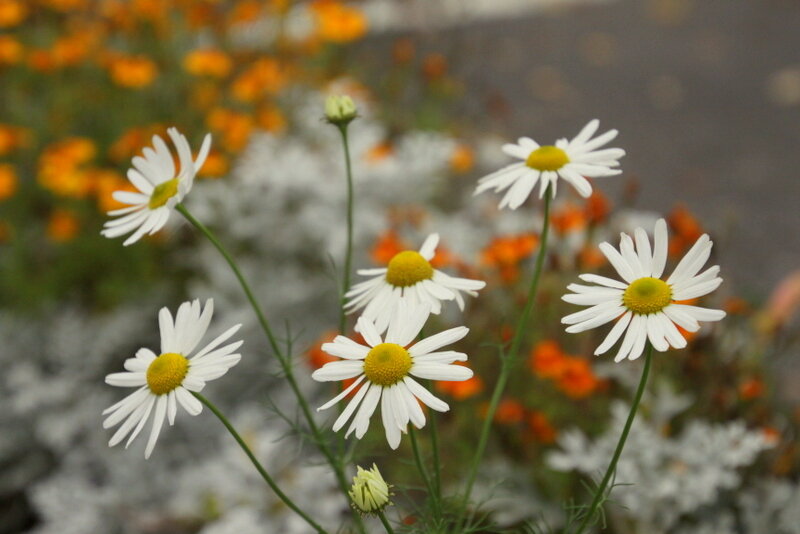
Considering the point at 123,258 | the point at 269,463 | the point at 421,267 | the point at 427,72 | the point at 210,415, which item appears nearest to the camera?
the point at 421,267

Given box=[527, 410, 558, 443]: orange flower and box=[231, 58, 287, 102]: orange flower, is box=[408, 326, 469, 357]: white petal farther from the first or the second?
box=[231, 58, 287, 102]: orange flower

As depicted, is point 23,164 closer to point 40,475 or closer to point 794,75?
point 40,475

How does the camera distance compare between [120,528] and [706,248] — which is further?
[120,528]

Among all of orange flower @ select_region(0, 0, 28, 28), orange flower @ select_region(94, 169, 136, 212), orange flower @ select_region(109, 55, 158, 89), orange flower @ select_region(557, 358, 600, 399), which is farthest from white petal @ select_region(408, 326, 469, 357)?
orange flower @ select_region(0, 0, 28, 28)

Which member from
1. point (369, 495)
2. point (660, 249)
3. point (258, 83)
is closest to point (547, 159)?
point (660, 249)

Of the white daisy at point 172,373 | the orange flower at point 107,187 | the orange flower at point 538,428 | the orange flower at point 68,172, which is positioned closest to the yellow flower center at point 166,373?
the white daisy at point 172,373

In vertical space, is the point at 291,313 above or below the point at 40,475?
above

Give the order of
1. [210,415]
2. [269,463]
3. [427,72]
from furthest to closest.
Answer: [427,72] → [210,415] → [269,463]

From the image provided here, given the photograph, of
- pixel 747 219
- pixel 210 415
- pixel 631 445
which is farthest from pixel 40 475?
pixel 747 219
